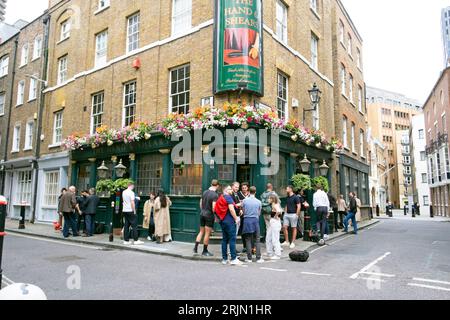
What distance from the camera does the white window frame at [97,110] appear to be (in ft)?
52.9

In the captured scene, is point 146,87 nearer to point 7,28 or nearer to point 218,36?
point 218,36

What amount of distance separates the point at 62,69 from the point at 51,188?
7004 mm

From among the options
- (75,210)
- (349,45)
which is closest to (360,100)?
(349,45)

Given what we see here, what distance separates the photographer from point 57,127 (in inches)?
747

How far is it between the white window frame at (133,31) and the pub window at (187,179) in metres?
6.60

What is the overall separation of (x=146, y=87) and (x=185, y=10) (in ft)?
11.4

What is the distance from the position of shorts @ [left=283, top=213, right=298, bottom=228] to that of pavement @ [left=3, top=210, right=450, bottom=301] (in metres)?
1.54

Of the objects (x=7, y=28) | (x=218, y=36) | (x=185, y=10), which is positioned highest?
(x=7, y=28)

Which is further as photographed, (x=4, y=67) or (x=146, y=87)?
(x=4, y=67)

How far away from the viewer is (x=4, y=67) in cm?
2522

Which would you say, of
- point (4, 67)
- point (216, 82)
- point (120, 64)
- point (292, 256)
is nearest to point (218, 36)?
point (216, 82)

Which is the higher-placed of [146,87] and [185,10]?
[185,10]

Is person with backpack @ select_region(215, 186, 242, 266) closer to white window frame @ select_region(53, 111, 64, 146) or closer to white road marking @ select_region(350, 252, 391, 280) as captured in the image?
white road marking @ select_region(350, 252, 391, 280)
